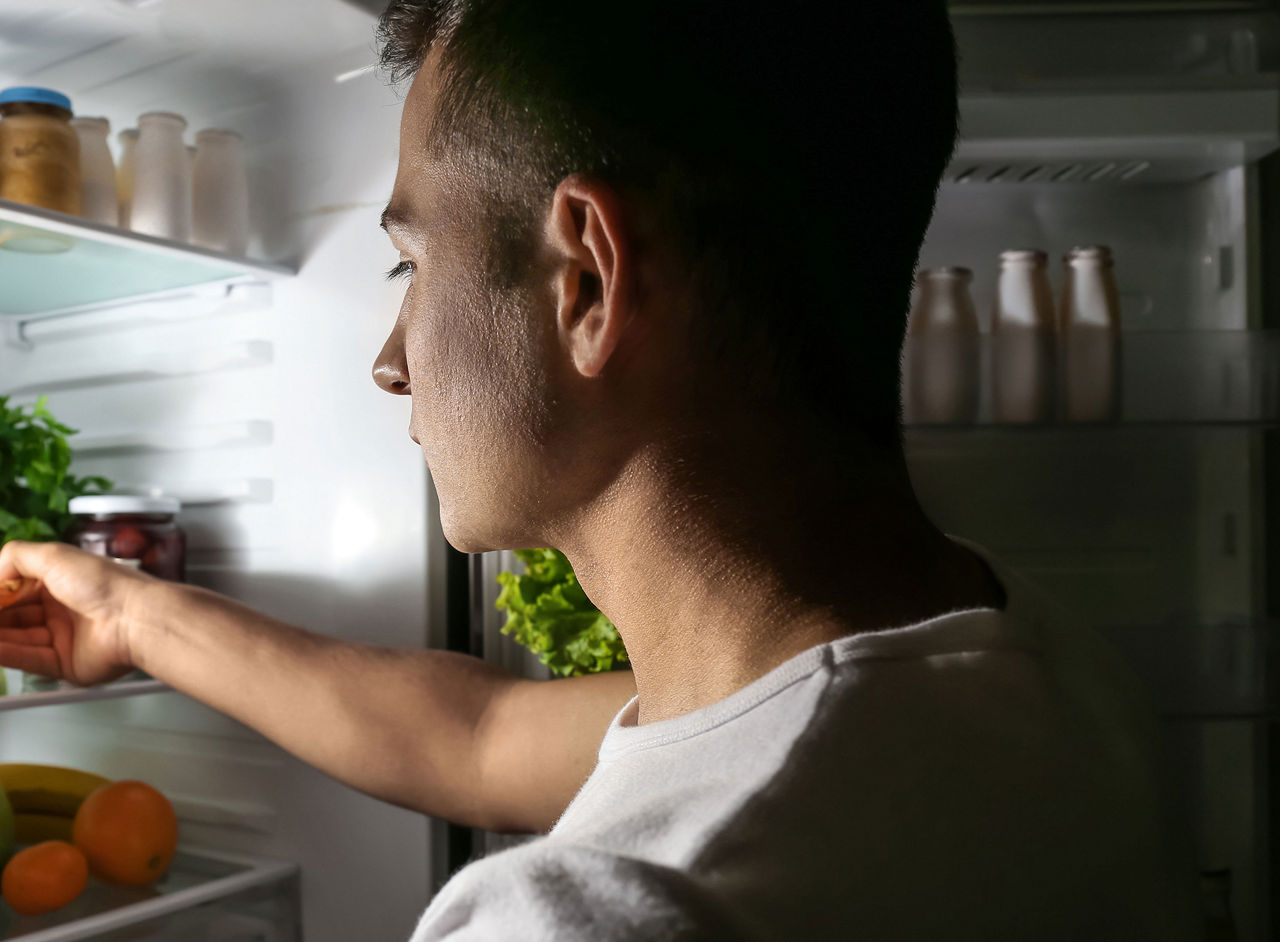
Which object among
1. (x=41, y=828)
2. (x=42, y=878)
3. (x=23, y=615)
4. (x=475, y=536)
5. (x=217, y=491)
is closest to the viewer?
(x=475, y=536)

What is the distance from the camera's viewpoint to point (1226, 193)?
51.9 inches

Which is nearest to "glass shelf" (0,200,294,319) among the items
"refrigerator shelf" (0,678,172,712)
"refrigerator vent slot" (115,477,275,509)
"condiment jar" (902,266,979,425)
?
"refrigerator vent slot" (115,477,275,509)

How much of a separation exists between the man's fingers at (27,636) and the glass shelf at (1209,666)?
1.35m

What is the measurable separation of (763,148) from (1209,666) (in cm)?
107

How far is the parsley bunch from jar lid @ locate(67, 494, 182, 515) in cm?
4

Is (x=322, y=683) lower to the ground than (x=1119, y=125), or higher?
lower

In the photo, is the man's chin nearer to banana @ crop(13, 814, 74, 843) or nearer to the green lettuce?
the green lettuce

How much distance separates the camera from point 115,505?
130cm

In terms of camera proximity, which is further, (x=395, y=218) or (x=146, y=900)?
(x=146, y=900)

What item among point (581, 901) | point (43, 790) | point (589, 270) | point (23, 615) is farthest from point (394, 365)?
point (43, 790)

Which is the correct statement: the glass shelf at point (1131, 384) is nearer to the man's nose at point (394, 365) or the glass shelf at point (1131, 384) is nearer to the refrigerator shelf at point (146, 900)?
the man's nose at point (394, 365)

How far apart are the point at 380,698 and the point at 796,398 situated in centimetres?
82

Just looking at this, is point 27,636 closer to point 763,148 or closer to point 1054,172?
point 763,148

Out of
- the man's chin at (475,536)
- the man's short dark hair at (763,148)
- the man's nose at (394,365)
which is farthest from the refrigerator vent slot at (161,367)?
the man's short dark hair at (763,148)
